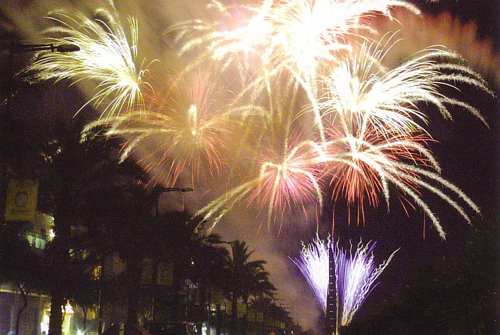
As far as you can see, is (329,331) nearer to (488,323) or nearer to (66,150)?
(488,323)

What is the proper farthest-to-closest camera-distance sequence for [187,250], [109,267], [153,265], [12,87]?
[109,267], [187,250], [153,265], [12,87]

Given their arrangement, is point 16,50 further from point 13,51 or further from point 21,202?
point 21,202

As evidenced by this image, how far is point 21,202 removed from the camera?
21969 millimetres

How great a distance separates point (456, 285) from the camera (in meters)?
33.9

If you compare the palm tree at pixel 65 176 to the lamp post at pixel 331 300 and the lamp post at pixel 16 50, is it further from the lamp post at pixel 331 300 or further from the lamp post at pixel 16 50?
the lamp post at pixel 331 300

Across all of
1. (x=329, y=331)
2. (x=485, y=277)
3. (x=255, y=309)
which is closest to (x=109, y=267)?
(x=329, y=331)

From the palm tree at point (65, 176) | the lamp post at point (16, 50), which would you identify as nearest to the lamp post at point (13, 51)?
the lamp post at point (16, 50)

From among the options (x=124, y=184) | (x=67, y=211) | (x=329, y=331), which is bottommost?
(x=329, y=331)

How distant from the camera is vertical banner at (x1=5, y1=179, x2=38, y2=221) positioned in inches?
861

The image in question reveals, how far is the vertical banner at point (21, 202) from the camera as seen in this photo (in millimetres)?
21859

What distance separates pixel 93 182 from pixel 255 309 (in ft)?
269

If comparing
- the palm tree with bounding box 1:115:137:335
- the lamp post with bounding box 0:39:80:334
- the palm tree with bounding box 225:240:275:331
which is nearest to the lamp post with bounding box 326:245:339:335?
the palm tree with bounding box 1:115:137:335

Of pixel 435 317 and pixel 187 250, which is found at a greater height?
pixel 187 250

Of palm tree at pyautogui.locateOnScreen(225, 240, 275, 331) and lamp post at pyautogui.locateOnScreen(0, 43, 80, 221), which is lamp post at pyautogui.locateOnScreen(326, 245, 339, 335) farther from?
palm tree at pyautogui.locateOnScreen(225, 240, 275, 331)
